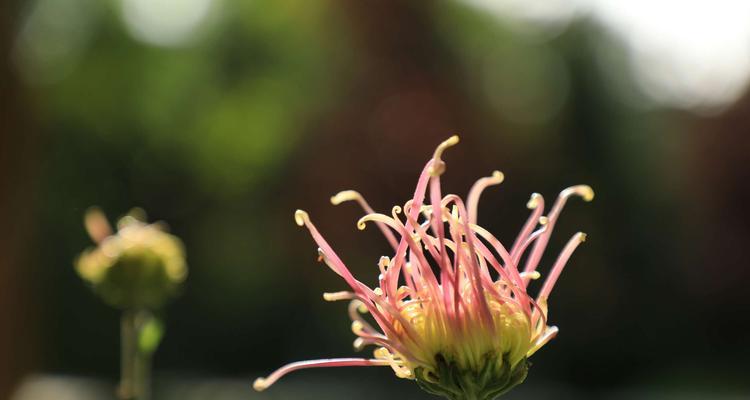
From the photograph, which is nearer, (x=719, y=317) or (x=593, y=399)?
(x=593, y=399)

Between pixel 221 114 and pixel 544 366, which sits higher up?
pixel 221 114

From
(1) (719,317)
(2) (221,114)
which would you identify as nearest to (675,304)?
(1) (719,317)

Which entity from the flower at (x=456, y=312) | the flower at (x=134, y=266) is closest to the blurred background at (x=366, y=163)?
the flower at (x=134, y=266)

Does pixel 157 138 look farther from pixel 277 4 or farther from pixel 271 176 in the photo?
pixel 277 4

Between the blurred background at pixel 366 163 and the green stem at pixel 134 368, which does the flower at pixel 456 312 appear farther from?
the blurred background at pixel 366 163

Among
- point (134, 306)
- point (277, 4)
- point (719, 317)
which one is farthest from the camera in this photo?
point (277, 4)

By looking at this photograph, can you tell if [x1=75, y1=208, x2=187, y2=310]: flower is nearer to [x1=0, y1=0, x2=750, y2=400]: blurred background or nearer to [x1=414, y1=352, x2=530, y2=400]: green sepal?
[x1=414, y1=352, x2=530, y2=400]: green sepal

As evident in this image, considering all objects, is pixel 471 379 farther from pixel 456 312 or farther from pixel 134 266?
pixel 134 266
